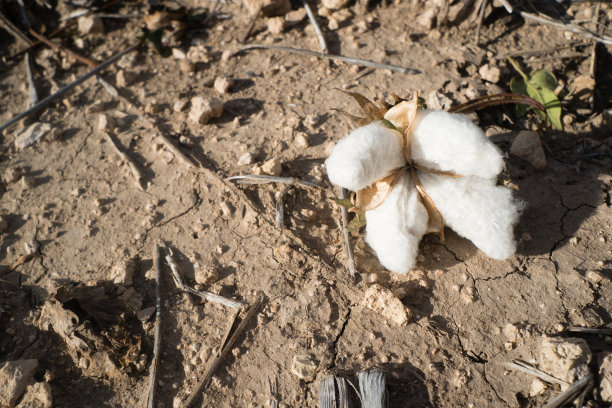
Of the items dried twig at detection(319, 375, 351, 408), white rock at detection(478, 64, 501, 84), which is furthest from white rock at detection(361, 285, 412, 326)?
white rock at detection(478, 64, 501, 84)

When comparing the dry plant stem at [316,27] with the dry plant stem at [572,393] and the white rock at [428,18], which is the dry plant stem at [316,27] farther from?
the dry plant stem at [572,393]

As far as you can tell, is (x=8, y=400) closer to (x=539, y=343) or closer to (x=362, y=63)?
(x=539, y=343)

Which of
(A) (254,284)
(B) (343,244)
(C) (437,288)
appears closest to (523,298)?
(C) (437,288)

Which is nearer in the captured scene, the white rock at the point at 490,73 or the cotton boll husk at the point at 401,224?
the cotton boll husk at the point at 401,224

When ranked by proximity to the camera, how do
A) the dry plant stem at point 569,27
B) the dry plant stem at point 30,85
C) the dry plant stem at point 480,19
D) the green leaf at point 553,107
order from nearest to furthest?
the green leaf at point 553,107 → the dry plant stem at point 569,27 → the dry plant stem at point 480,19 → the dry plant stem at point 30,85

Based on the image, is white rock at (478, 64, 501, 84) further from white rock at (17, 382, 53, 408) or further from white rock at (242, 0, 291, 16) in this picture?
white rock at (17, 382, 53, 408)

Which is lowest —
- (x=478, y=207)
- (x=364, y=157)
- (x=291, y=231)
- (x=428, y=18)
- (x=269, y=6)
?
(x=291, y=231)

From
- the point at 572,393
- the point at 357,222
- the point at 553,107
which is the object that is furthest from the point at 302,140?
the point at 572,393

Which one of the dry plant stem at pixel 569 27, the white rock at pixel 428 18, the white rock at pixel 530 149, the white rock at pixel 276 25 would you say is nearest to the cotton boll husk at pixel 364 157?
the white rock at pixel 530 149

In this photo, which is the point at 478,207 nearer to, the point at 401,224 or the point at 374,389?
the point at 401,224
